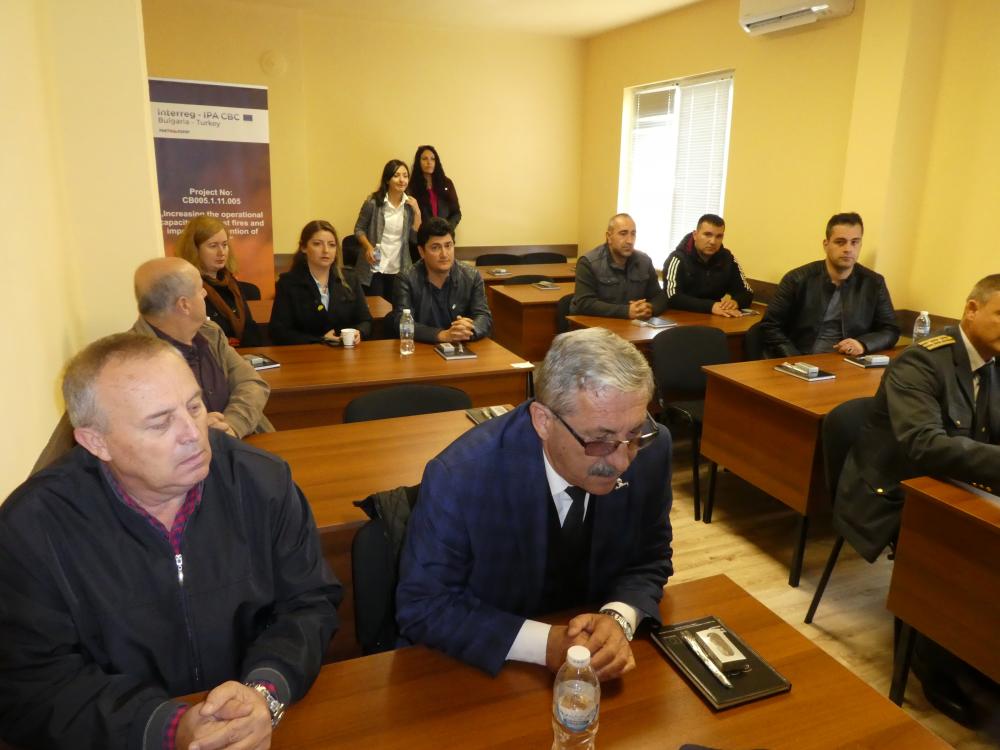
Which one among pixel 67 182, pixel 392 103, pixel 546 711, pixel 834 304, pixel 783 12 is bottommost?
pixel 546 711

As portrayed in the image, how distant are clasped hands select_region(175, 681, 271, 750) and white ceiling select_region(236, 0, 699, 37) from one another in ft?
20.6

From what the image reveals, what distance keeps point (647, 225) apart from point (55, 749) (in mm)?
6801

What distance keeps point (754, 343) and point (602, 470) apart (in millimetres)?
3246

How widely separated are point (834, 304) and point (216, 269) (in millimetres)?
3570

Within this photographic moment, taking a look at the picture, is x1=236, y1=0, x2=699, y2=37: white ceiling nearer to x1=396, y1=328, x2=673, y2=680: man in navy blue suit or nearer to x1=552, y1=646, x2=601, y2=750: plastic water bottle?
x1=396, y1=328, x2=673, y2=680: man in navy blue suit

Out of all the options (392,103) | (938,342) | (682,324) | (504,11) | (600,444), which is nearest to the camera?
(600,444)

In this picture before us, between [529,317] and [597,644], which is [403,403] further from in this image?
[529,317]

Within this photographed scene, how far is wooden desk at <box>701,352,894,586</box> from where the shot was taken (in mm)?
2934

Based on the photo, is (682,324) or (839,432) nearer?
(839,432)

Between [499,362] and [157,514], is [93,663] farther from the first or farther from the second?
[499,362]

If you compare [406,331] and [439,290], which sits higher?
[439,290]

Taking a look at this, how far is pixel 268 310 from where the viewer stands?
468cm

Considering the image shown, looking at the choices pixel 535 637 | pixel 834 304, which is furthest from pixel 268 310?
pixel 535 637

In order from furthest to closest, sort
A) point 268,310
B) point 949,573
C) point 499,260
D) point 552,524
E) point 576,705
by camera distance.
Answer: point 499,260 < point 268,310 < point 949,573 < point 552,524 < point 576,705
